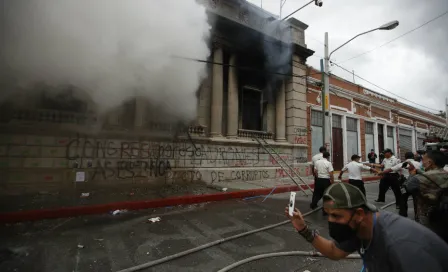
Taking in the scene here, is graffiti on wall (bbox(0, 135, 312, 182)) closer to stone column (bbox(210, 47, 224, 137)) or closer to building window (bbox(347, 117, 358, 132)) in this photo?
stone column (bbox(210, 47, 224, 137))

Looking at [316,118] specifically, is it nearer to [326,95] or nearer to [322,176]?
[326,95]

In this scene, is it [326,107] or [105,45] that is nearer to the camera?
[105,45]

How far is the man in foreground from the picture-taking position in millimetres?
971

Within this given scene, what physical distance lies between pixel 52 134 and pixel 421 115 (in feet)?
93.8

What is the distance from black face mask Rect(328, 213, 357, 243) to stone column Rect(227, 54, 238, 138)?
7.87 m

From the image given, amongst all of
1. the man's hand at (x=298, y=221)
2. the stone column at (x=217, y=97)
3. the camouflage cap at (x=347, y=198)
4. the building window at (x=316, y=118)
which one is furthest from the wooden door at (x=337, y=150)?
the camouflage cap at (x=347, y=198)

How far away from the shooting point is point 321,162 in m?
5.27

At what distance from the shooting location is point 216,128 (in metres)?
8.86

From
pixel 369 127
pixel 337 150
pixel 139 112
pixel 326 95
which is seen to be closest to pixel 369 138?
pixel 369 127

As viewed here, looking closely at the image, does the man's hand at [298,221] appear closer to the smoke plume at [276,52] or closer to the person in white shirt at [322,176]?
the person in white shirt at [322,176]

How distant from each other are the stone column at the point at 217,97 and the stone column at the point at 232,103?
0.47 meters

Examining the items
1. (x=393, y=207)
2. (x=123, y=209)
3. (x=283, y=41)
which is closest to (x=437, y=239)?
(x=123, y=209)

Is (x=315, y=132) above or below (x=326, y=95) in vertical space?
below

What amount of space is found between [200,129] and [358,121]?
11.8m
